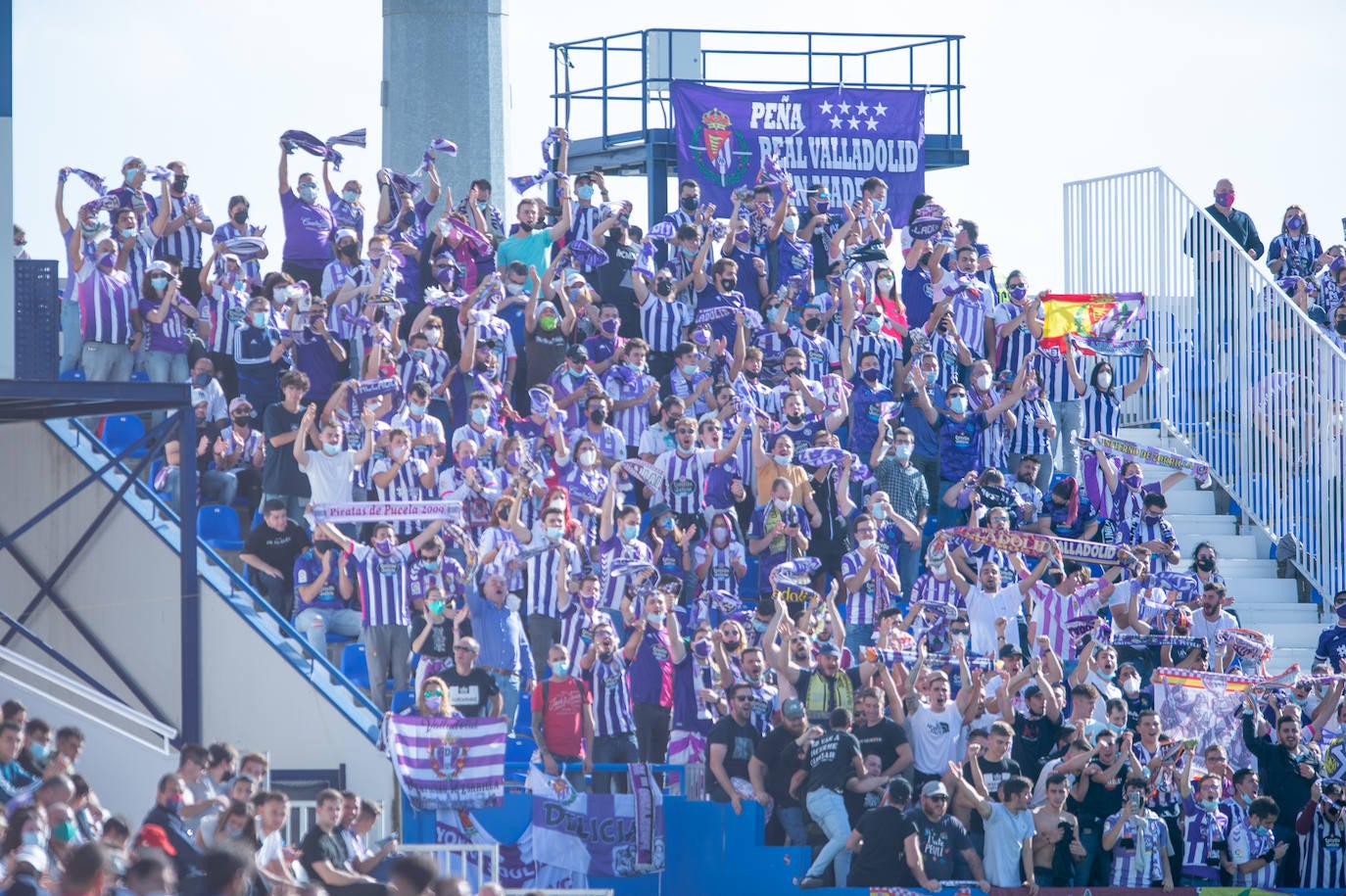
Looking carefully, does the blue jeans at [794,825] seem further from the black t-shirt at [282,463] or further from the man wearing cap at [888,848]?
the black t-shirt at [282,463]

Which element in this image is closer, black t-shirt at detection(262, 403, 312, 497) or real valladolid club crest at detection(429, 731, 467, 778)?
real valladolid club crest at detection(429, 731, 467, 778)

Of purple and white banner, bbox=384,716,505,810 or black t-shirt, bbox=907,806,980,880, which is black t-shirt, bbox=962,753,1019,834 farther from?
purple and white banner, bbox=384,716,505,810

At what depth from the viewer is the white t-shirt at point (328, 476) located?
1877cm

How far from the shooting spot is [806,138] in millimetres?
27438

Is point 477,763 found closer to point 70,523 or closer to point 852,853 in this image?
point 852,853

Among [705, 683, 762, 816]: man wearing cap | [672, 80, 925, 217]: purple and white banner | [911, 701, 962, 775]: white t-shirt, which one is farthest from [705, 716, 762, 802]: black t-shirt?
[672, 80, 925, 217]: purple and white banner

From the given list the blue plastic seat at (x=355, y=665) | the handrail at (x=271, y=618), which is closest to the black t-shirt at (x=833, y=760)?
the handrail at (x=271, y=618)

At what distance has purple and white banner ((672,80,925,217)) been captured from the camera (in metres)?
26.9

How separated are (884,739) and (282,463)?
560 cm

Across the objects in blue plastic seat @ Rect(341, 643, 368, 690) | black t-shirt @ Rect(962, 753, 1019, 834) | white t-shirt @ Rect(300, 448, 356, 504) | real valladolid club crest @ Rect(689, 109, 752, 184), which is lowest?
black t-shirt @ Rect(962, 753, 1019, 834)

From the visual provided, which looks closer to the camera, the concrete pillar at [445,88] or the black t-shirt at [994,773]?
the black t-shirt at [994,773]

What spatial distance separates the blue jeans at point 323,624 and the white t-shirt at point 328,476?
1.08m

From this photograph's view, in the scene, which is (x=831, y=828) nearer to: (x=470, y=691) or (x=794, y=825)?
(x=794, y=825)

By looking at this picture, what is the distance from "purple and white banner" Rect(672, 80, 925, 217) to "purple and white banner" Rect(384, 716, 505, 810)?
11.4m
